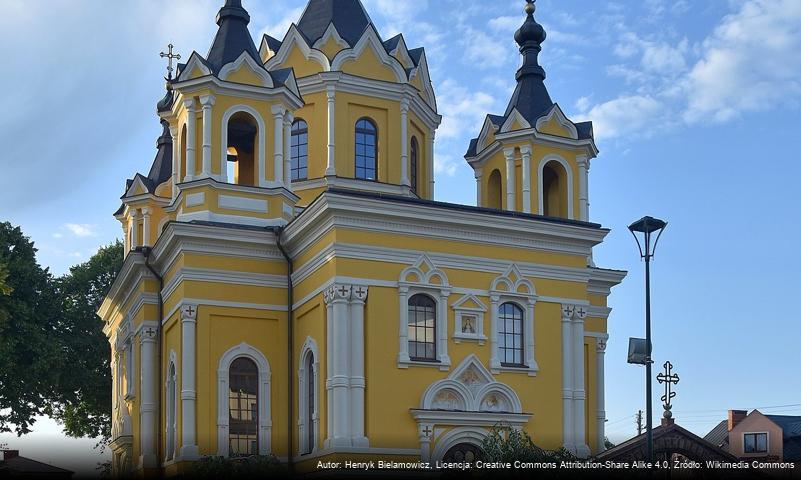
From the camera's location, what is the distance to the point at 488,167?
111 ft

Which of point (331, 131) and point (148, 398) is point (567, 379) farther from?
point (148, 398)

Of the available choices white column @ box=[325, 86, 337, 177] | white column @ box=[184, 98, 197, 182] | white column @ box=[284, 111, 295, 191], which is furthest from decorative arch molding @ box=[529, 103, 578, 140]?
white column @ box=[184, 98, 197, 182]

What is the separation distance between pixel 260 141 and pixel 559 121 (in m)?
8.37

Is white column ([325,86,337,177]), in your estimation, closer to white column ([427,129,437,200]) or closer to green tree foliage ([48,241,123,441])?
white column ([427,129,437,200])

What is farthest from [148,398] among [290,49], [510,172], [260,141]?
[510,172]

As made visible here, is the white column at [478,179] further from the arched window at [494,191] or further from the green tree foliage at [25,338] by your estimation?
the green tree foliage at [25,338]

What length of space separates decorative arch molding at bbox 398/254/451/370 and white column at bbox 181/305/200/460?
4995 mm

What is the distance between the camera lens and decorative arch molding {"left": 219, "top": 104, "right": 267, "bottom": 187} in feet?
96.3

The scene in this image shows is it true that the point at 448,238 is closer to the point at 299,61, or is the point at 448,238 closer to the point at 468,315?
the point at 468,315

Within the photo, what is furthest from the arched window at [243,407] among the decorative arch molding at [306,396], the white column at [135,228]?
the white column at [135,228]

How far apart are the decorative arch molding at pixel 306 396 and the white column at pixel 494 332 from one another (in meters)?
3.88

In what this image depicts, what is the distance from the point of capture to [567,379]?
2769 centimetres

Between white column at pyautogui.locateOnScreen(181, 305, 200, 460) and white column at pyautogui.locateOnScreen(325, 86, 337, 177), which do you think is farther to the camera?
white column at pyautogui.locateOnScreen(325, 86, 337, 177)

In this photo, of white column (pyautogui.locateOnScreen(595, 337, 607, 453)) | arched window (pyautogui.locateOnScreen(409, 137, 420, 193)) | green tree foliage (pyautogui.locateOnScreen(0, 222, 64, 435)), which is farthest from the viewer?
green tree foliage (pyautogui.locateOnScreen(0, 222, 64, 435))
